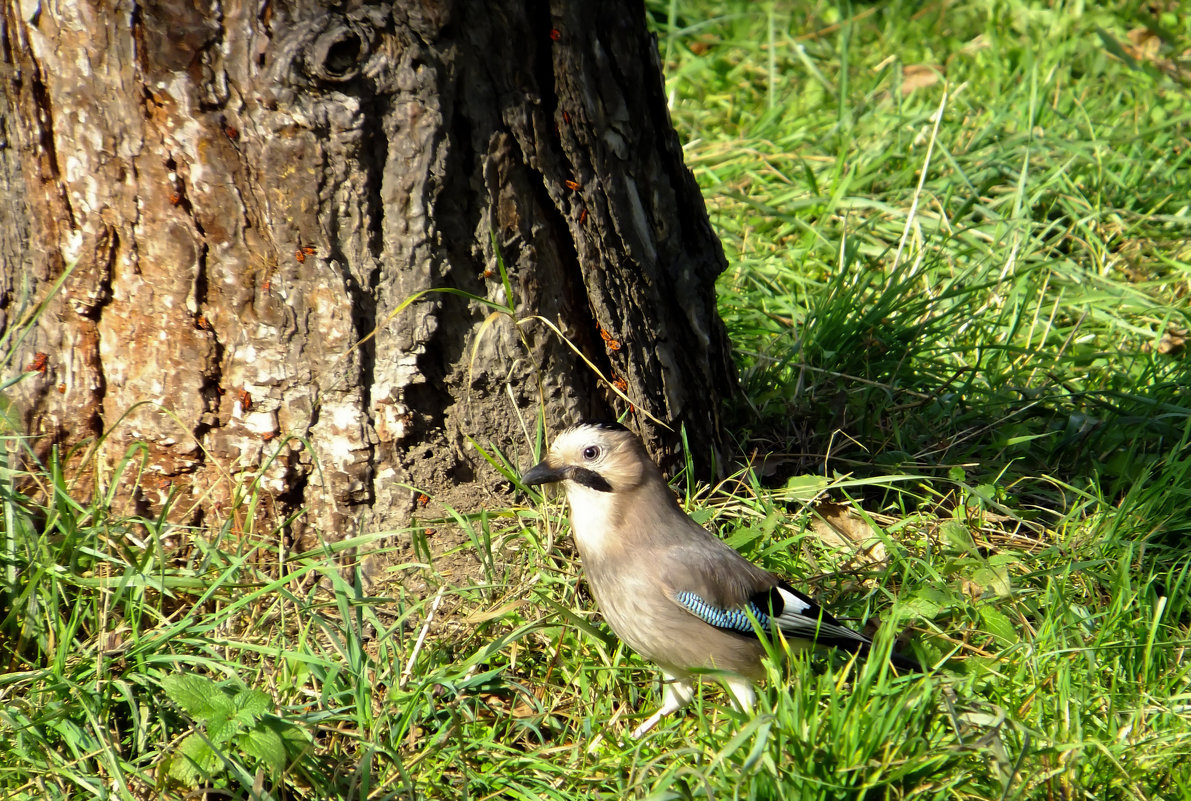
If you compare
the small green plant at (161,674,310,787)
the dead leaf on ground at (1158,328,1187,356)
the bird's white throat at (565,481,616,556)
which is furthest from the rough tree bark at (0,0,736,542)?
the dead leaf on ground at (1158,328,1187,356)

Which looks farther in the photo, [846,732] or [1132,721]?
[1132,721]

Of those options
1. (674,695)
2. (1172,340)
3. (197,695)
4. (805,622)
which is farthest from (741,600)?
(1172,340)

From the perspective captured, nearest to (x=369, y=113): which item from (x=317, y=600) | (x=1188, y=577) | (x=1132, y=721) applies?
(x=317, y=600)

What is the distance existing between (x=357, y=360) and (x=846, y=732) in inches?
69.9

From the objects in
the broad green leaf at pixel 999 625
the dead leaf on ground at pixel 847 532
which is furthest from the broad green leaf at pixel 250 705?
the broad green leaf at pixel 999 625

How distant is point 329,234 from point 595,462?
107 cm

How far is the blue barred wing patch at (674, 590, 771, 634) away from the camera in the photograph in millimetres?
3295

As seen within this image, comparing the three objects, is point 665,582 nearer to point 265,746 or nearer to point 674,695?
point 674,695

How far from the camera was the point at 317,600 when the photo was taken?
341cm

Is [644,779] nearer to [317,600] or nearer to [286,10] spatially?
[317,600]

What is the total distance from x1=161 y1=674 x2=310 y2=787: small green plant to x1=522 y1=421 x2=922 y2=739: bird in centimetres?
97

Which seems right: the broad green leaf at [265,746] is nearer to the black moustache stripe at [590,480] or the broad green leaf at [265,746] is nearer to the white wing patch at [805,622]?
the black moustache stripe at [590,480]

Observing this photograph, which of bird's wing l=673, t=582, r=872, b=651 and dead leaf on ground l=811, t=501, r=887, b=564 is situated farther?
dead leaf on ground l=811, t=501, r=887, b=564

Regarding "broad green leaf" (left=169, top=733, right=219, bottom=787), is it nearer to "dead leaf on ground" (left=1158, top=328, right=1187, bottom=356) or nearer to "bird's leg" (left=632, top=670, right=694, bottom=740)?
"bird's leg" (left=632, top=670, right=694, bottom=740)
